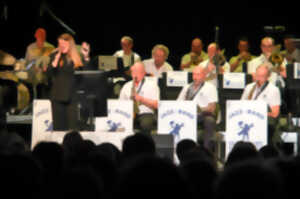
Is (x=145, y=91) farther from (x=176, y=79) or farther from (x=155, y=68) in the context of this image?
(x=155, y=68)

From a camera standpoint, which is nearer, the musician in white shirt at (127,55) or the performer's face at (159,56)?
the performer's face at (159,56)

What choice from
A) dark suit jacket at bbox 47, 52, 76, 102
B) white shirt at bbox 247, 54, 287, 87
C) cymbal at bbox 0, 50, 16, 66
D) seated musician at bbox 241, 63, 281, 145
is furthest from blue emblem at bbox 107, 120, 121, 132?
white shirt at bbox 247, 54, 287, 87

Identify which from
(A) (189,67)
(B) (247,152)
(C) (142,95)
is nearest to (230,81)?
(C) (142,95)

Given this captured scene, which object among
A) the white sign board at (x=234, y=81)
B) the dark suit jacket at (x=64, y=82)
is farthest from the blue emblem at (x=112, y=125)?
the white sign board at (x=234, y=81)

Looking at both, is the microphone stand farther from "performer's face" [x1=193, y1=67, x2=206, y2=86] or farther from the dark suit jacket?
"performer's face" [x1=193, y1=67, x2=206, y2=86]

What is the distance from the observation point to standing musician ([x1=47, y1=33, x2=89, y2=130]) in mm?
7727

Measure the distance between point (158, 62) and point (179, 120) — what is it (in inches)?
111

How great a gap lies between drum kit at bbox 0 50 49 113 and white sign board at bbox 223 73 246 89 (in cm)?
301

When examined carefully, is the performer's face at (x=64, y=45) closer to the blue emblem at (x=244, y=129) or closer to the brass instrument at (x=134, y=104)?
the brass instrument at (x=134, y=104)

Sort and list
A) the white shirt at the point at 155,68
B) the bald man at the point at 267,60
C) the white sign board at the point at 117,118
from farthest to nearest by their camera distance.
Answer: the white shirt at the point at 155,68, the bald man at the point at 267,60, the white sign board at the point at 117,118

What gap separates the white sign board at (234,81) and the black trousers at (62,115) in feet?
7.40

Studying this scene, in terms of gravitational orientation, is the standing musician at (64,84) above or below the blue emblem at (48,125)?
above

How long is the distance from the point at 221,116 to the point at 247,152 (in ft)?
14.7

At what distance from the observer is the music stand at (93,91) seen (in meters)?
7.34
